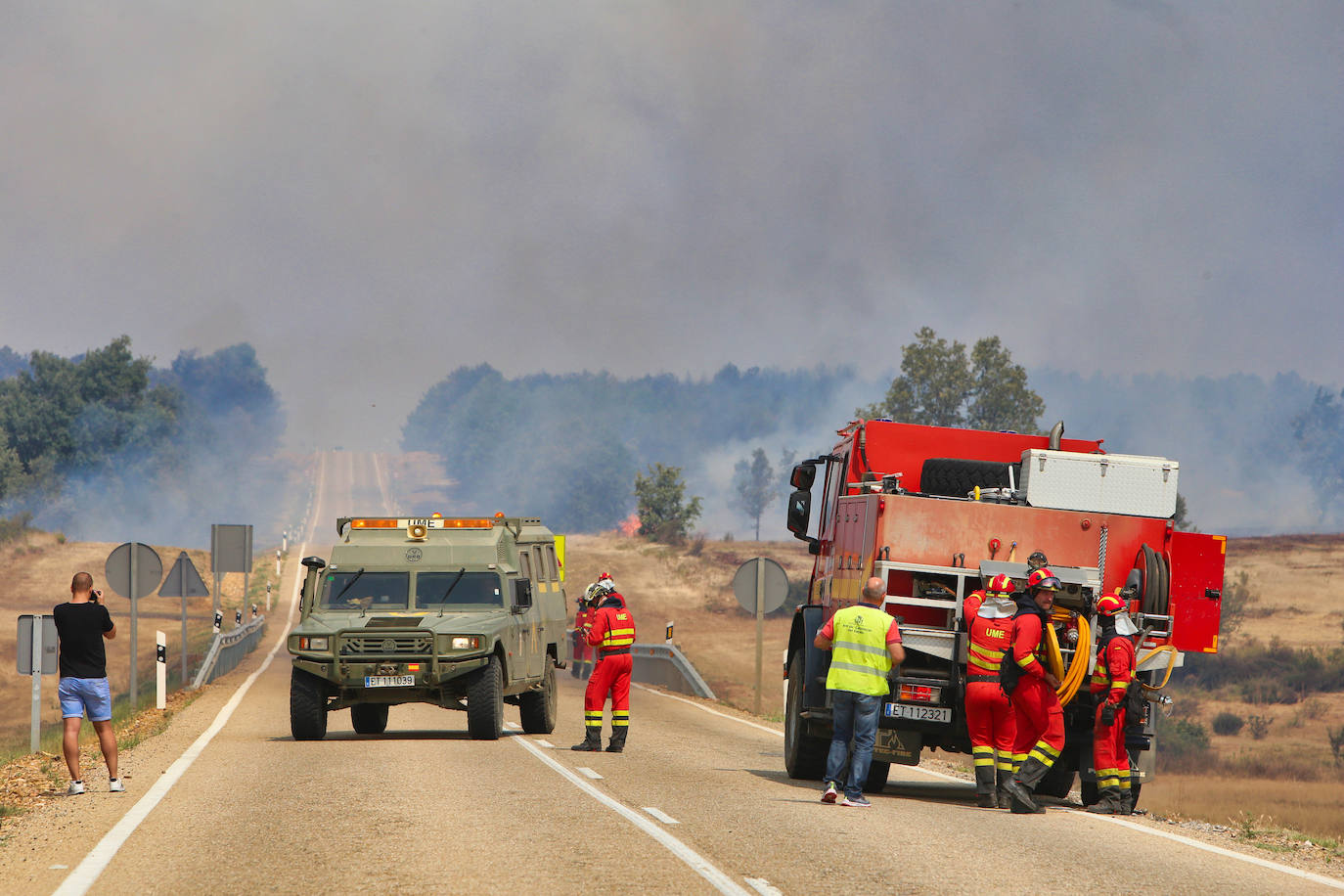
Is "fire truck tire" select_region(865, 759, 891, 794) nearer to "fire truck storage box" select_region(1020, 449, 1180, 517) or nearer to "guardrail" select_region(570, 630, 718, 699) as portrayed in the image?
"fire truck storage box" select_region(1020, 449, 1180, 517)

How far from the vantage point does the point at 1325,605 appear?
59.1 meters

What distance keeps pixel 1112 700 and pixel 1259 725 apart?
32851 mm

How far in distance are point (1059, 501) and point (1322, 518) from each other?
14327cm

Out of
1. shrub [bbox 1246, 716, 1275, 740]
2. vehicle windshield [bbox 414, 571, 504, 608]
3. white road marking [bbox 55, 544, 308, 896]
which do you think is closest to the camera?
white road marking [bbox 55, 544, 308, 896]

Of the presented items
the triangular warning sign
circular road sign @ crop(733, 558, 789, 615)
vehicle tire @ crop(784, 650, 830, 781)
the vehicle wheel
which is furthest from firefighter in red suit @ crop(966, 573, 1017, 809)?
the triangular warning sign

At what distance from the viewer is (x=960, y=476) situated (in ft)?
47.0

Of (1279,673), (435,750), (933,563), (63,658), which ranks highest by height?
(933,563)

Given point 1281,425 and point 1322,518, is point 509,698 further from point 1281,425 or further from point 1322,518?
point 1281,425

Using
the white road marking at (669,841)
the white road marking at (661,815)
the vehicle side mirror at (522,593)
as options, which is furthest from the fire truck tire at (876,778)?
the vehicle side mirror at (522,593)

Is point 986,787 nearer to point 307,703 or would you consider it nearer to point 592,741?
point 592,741

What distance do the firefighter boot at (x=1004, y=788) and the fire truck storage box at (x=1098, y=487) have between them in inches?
91.7

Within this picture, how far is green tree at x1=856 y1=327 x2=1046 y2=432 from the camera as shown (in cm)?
7781

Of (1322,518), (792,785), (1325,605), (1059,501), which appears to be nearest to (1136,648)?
(1059,501)

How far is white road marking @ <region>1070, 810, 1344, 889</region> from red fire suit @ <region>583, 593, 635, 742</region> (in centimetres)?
521
